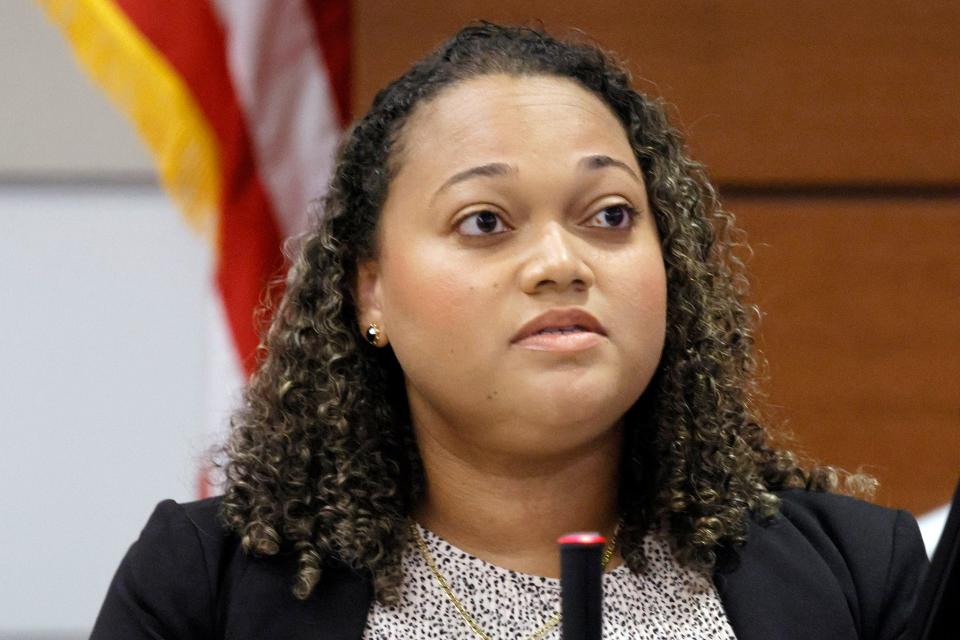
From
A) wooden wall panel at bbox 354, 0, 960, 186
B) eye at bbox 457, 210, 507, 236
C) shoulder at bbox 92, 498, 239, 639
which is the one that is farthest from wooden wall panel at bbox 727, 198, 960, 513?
shoulder at bbox 92, 498, 239, 639

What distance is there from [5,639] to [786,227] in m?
1.55

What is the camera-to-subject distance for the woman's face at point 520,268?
1.22m

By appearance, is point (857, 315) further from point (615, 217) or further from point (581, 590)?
point (581, 590)

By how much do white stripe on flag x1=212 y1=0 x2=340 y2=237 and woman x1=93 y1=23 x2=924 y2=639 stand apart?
561 millimetres

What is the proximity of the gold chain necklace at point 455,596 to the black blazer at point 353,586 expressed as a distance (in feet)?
0.24

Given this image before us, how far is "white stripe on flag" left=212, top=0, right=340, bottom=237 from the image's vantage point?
201cm

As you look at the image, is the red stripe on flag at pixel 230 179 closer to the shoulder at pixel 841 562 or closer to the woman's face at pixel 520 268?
the woman's face at pixel 520 268

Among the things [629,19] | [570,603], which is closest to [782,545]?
[570,603]

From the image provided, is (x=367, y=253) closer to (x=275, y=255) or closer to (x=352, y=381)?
(x=352, y=381)

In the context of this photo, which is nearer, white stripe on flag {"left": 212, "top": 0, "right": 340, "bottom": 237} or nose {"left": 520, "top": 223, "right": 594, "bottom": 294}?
nose {"left": 520, "top": 223, "right": 594, "bottom": 294}

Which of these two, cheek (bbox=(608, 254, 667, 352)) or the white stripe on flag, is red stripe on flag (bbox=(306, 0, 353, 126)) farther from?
cheek (bbox=(608, 254, 667, 352))

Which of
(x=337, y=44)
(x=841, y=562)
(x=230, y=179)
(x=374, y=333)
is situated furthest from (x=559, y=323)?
(x=337, y=44)

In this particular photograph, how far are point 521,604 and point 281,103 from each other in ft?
3.18

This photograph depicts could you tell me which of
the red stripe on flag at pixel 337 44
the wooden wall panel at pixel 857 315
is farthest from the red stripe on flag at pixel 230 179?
the wooden wall panel at pixel 857 315
